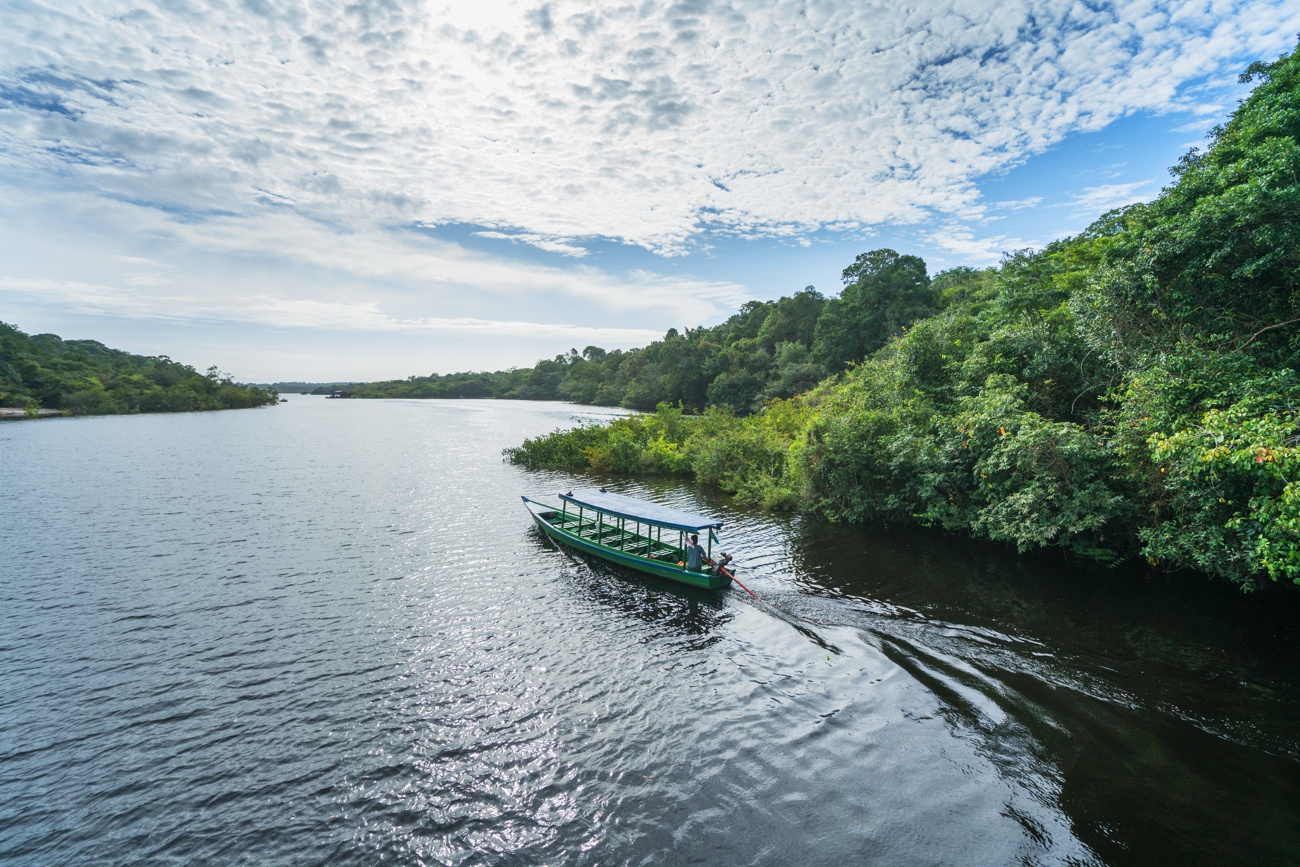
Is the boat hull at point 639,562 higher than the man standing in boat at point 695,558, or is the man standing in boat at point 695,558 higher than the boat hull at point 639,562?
the man standing in boat at point 695,558

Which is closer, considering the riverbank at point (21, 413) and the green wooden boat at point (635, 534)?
the green wooden boat at point (635, 534)

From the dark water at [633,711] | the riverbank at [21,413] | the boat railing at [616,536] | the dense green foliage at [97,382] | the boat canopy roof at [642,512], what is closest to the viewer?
the dark water at [633,711]

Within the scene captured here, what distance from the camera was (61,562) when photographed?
1930 centimetres

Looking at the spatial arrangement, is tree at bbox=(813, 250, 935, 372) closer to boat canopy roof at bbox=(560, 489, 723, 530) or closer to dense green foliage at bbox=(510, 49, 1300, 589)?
dense green foliage at bbox=(510, 49, 1300, 589)

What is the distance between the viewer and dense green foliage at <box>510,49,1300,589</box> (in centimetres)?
1174

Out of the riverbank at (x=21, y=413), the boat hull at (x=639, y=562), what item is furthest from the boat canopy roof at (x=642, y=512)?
the riverbank at (x=21, y=413)

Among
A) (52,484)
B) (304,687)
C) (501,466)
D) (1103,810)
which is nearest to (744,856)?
(1103,810)

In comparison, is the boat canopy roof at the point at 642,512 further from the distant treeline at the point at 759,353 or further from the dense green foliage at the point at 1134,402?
the distant treeline at the point at 759,353

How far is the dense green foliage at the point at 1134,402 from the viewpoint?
11742 millimetres

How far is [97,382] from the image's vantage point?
94.4 metres

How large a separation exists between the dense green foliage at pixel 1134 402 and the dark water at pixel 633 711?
276 cm

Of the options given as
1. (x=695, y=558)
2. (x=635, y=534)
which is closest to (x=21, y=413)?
(x=635, y=534)

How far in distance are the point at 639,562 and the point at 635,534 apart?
233cm

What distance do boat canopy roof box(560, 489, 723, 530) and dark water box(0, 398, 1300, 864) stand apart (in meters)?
2.43
